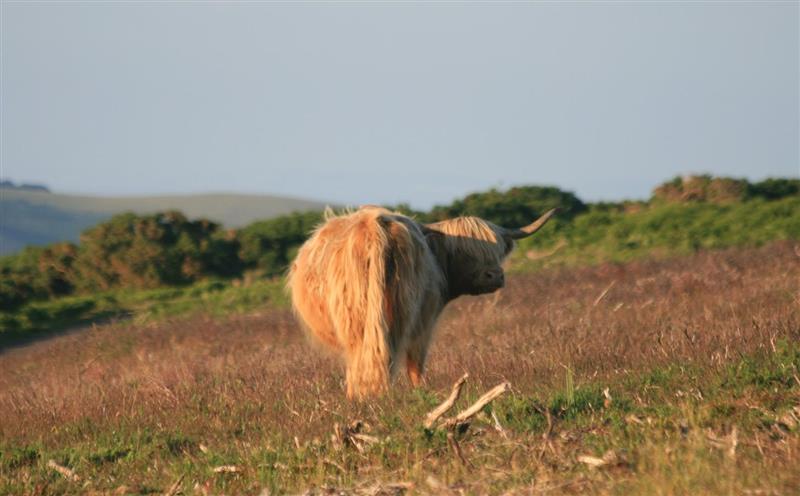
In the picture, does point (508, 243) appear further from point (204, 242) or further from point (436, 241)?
point (204, 242)

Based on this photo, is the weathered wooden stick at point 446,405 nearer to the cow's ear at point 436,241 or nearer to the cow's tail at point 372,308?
the cow's tail at point 372,308

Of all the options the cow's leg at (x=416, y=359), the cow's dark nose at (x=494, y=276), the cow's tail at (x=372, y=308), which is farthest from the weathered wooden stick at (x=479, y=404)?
the cow's dark nose at (x=494, y=276)

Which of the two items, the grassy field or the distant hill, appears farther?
the distant hill

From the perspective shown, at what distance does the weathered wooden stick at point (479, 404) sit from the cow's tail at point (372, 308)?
189 centimetres

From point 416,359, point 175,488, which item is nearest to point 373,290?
point 416,359

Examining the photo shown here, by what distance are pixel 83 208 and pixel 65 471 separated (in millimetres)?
91149

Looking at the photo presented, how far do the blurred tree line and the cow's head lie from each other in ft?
48.8

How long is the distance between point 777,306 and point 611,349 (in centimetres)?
287

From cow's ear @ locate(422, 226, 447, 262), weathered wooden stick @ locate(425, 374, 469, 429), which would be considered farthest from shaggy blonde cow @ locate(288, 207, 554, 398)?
weathered wooden stick @ locate(425, 374, 469, 429)

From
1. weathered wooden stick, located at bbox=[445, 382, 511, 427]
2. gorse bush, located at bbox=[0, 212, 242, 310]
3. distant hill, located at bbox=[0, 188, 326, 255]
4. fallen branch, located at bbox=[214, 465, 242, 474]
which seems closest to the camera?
weathered wooden stick, located at bbox=[445, 382, 511, 427]

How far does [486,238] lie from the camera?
36.3ft

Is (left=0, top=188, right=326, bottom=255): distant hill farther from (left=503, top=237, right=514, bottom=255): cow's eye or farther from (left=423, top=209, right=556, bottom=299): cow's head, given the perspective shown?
(left=423, top=209, right=556, bottom=299): cow's head

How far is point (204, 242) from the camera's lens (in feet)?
93.4

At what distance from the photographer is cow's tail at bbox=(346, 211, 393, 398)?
872 centimetres
